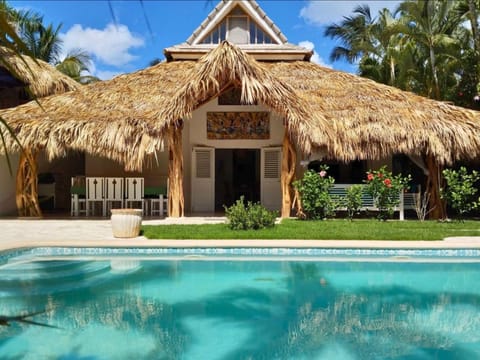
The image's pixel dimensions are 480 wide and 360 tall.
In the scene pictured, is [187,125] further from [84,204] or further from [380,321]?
[380,321]

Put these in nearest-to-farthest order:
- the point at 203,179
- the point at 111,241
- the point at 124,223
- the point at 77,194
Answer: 1. the point at 111,241
2. the point at 124,223
3. the point at 77,194
4. the point at 203,179

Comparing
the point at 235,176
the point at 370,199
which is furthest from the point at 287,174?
the point at 235,176

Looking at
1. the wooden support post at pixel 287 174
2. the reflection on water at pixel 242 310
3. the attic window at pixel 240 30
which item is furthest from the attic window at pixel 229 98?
the reflection on water at pixel 242 310

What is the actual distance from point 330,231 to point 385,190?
96.4 inches

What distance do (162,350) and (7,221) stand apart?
823 centimetres

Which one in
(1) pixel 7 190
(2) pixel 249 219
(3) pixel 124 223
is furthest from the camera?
(1) pixel 7 190

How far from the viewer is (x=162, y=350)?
3928 millimetres

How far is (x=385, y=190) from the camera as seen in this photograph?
34.4 ft

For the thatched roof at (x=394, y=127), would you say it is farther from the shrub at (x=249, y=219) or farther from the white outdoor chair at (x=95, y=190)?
the white outdoor chair at (x=95, y=190)

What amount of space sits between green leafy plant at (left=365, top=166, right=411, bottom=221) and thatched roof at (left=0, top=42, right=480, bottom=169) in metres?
0.55

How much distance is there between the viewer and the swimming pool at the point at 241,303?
158 inches

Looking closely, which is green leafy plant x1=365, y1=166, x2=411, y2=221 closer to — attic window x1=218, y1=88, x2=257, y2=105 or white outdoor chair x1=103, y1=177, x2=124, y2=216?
attic window x1=218, y1=88, x2=257, y2=105

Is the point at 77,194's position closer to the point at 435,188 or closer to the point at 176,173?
the point at 176,173

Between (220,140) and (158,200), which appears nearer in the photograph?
(158,200)
